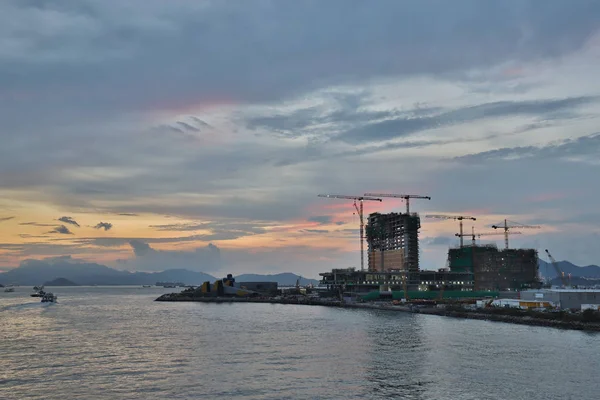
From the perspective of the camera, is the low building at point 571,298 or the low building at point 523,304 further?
the low building at point 523,304

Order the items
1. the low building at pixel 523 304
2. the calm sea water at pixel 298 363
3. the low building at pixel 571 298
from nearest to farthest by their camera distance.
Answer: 1. the calm sea water at pixel 298 363
2. the low building at pixel 571 298
3. the low building at pixel 523 304

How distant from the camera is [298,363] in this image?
69.6m

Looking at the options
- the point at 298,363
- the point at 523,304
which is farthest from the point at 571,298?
the point at 298,363

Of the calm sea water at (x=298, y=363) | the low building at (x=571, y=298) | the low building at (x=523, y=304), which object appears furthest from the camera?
the low building at (x=523, y=304)

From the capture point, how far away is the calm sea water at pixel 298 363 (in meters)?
54.3

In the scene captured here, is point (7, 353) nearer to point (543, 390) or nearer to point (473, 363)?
point (473, 363)

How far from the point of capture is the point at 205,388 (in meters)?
54.9

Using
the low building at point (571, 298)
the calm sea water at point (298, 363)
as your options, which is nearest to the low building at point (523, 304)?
the low building at point (571, 298)

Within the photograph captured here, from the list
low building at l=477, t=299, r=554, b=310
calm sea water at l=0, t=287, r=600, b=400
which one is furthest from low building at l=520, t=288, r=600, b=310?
calm sea water at l=0, t=287, r=600, b=400

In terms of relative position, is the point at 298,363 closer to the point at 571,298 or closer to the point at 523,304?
the point at 523,304

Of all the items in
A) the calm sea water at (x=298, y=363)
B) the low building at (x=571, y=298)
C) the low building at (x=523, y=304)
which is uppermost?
the low building at (x=571, y=298)

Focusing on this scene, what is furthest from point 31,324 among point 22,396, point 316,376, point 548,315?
point 548,315

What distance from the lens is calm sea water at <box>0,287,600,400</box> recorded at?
54.3 meters

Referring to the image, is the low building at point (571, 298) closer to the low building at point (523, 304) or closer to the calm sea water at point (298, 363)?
the low building at point (523, 304)
